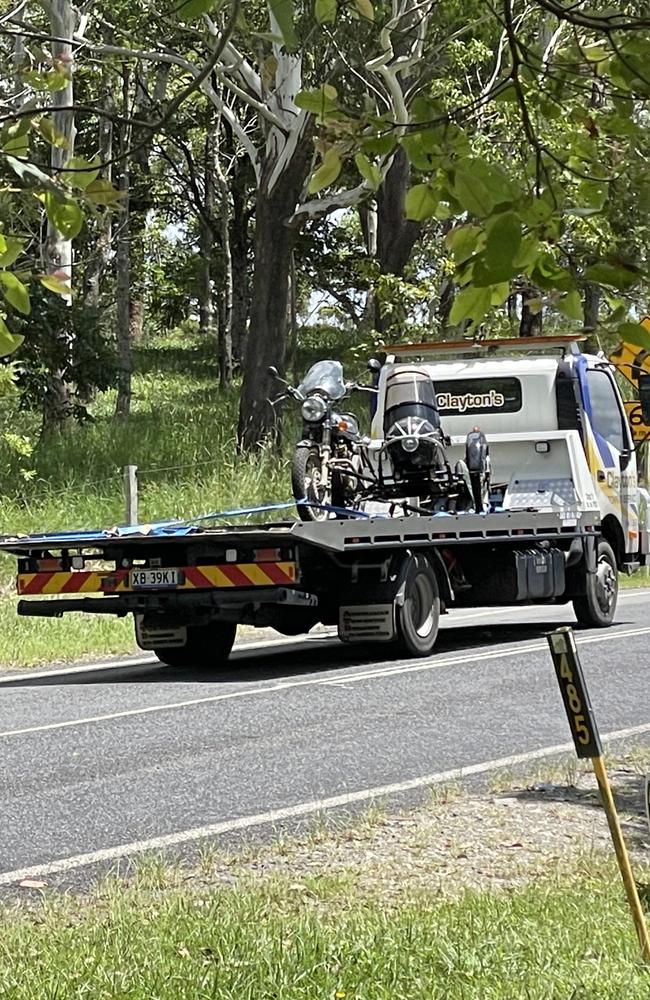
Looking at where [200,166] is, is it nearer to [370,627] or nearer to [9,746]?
[370,627]

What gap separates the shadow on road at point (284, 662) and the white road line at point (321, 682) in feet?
1.10

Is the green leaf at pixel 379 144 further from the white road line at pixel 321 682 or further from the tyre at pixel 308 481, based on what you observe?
the tyre at pixel 308 481

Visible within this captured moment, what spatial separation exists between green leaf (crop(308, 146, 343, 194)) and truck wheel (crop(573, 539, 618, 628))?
12.5 m

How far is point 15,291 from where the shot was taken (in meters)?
3.67

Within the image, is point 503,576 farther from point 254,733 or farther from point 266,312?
point 266,312

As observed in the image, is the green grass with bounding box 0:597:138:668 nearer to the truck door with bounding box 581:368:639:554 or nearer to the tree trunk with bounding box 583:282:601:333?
the truck door with bounding box 581:368:639:554

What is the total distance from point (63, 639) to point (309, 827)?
8.94 metres

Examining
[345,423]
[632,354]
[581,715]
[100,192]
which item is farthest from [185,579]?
[100,192]

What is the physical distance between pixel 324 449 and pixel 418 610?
165 centimetres

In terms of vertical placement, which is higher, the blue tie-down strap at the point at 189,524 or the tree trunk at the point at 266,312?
the tree trunk at the point at 266,312

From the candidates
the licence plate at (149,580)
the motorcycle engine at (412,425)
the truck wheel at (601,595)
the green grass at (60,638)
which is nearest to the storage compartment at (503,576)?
the motorcycle engine at (412,425)

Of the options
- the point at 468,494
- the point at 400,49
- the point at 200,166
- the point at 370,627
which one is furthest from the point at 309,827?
the point at 200,166

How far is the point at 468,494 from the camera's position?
49.6 feet

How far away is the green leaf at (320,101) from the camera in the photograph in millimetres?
4180
